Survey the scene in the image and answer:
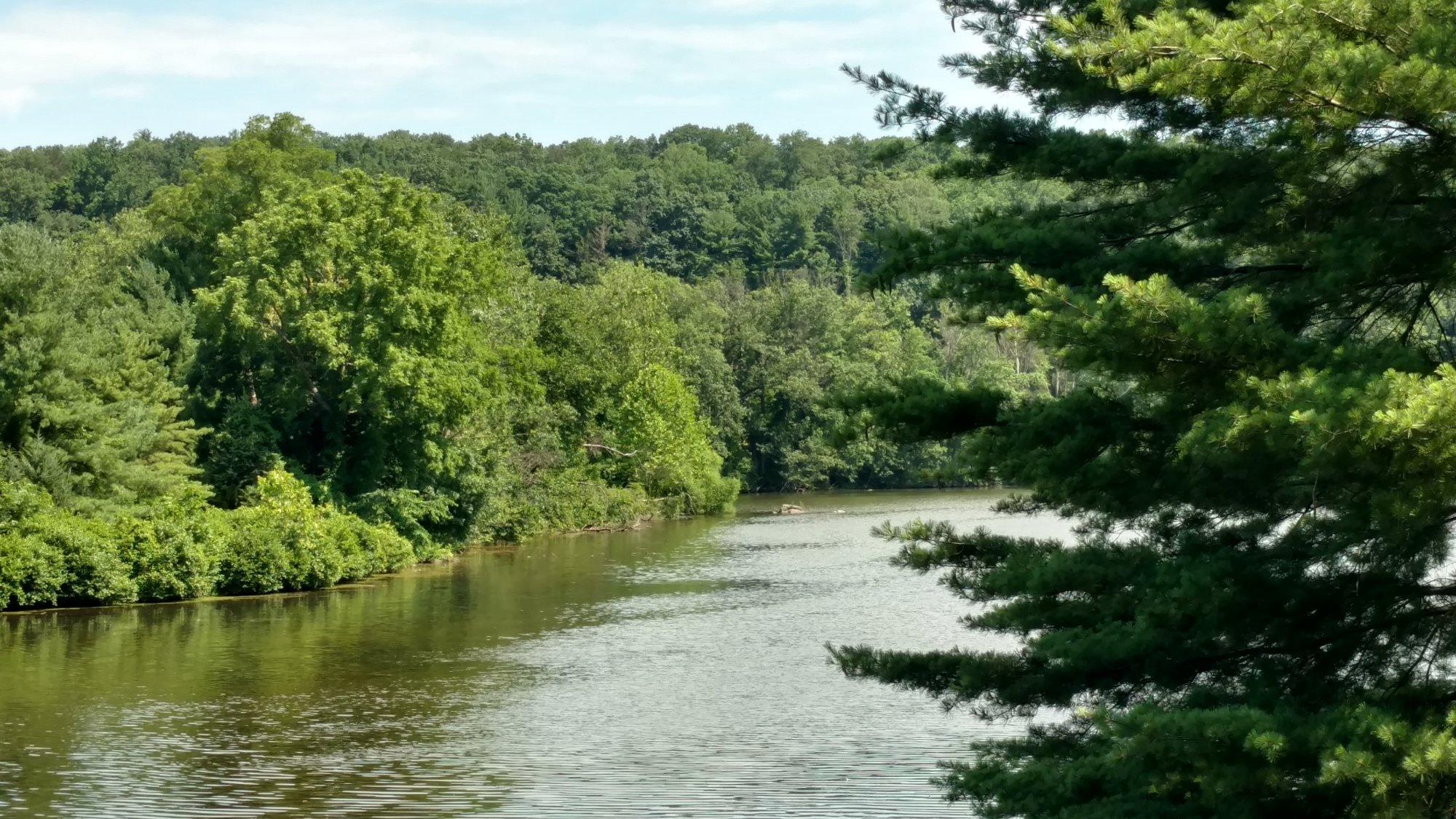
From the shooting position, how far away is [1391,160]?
26.0ft

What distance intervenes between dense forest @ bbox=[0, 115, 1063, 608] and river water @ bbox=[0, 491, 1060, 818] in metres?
1.96

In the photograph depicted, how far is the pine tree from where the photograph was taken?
23.0 ft

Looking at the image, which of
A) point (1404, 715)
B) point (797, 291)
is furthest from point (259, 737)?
point (797, 291)

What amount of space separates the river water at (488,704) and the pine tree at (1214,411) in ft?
16.1

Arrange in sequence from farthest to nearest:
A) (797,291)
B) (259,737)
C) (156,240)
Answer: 1. (797,291)
2. (156,240)
3. (259,737)

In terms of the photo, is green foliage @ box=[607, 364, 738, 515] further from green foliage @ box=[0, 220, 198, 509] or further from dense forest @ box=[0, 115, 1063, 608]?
green foliage @ box=[0, 220, 198, 509]

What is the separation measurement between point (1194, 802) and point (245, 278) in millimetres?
32945

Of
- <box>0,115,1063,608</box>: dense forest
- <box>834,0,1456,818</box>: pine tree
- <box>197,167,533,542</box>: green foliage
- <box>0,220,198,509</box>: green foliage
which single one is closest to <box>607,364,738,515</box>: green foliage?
<box>0,115,1063,608</box>: dense forest

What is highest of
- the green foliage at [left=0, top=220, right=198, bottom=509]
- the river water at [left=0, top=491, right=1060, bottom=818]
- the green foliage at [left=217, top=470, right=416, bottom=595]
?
the green foliage at [left=0, top=220, right=198, bottom=509]

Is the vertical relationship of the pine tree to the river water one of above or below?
above

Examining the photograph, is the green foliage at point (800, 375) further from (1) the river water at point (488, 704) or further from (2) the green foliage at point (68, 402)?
(2) the green foliage at point (68, 402)

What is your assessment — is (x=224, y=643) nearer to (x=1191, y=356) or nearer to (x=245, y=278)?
(x=245, y=278)

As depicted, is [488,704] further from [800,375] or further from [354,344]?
[800,375]

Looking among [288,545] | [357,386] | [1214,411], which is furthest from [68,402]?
[1214,411]
